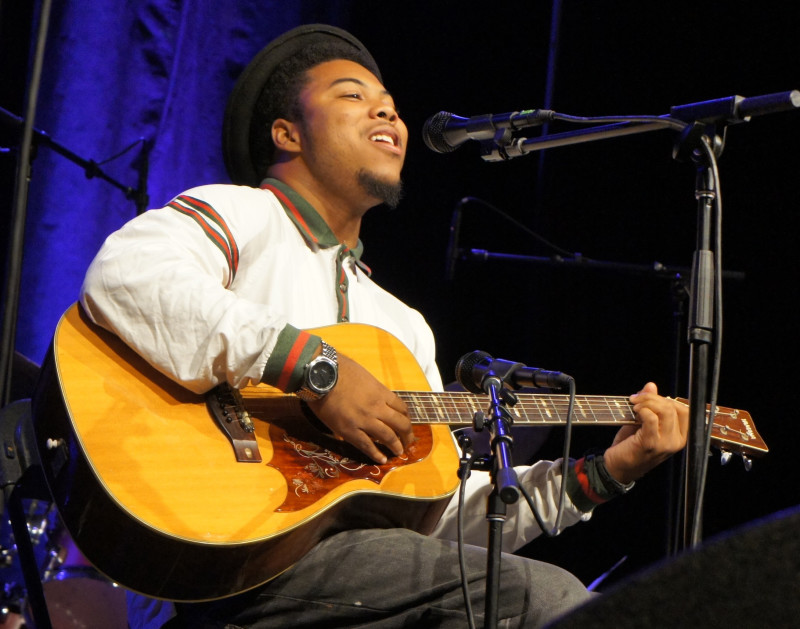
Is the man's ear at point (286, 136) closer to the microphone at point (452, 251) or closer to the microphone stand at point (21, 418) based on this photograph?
the microphone stand at point (21, 418)

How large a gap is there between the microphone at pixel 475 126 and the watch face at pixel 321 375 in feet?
2.31

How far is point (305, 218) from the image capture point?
8.96ft

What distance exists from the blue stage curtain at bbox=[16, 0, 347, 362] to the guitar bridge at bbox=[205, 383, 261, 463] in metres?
2.34

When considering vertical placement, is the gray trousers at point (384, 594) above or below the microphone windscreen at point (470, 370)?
below

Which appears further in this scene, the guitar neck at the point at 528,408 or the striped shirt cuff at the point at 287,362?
the guitar neck at the point at 528,408

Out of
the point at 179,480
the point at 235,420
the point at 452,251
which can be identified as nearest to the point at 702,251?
the point at 235,420

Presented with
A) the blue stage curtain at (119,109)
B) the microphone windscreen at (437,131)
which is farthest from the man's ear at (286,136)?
the blue stage curtain at (119,109)

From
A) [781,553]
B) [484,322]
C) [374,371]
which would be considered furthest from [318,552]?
[484,322]

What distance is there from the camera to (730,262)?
15.2 feet

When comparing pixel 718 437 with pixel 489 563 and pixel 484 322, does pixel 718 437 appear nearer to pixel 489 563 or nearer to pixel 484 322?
pixel 489 563

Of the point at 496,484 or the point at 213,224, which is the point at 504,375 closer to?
the point at 496,484

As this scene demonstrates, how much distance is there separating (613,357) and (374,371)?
279 centimetres

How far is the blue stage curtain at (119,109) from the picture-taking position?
13.4 feet

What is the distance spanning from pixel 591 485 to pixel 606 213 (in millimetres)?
Result: 2725
